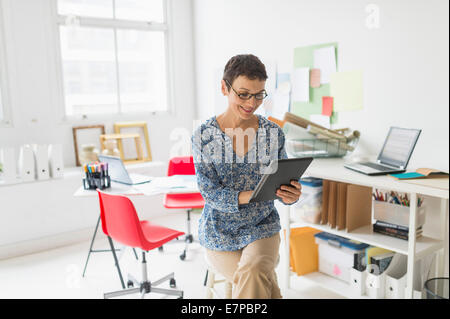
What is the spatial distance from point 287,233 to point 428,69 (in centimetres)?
133

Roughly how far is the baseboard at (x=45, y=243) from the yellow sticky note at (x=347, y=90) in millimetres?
2468

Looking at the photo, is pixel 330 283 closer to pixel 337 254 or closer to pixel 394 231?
pixel 337 254

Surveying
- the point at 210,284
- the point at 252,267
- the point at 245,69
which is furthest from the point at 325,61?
the point at 252,267

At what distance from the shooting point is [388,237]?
2336 millimetres

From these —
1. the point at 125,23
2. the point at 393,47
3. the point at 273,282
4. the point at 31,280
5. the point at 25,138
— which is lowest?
the point at 31,280

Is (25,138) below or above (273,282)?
above

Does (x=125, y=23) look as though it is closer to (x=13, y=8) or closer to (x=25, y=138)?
(x=13, y=8)

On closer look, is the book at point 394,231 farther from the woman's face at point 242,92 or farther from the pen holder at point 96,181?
the pen holder at point 96,181

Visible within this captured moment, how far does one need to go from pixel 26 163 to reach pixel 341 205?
256 centimetres

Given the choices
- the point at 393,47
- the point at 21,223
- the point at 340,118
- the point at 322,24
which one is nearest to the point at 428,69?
the point at 393,47

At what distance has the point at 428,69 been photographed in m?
2.38

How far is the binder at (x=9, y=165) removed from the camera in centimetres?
332

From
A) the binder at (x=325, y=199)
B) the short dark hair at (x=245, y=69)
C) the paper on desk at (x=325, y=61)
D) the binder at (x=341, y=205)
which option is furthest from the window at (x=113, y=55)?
the short dark hair at (x=245, y=69)

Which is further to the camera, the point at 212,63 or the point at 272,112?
the point at 212,63
